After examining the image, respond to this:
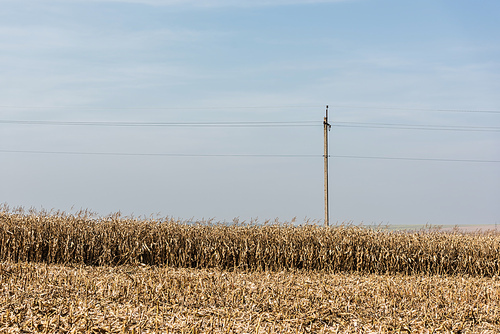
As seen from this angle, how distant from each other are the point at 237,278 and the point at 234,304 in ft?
9.17

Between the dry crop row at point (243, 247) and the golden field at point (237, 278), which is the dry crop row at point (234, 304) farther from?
the dry crop row at point (243, 247)

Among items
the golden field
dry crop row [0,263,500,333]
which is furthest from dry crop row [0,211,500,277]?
dry crop row [0,263,500,333]

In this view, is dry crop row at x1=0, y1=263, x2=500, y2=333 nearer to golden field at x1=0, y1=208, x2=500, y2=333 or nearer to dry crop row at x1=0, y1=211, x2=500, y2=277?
golden field at x1=0, y1=208, x2=500, y2=333

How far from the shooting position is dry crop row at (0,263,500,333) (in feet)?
24.0

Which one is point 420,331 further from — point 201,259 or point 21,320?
point 201,259

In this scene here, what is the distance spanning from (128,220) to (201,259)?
2.71 metres

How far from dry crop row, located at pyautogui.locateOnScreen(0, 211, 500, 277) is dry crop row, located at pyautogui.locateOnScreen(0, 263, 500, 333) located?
1900 mm

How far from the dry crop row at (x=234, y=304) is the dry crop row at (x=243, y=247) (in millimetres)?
1900

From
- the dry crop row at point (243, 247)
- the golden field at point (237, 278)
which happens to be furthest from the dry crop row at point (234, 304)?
the dry crop row at point (243, 247)

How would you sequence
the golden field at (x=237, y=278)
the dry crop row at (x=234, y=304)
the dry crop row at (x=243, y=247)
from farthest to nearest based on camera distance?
1. the dry crop row at (x=243, y=247)
2. the golden field at (x=237, y=278)
3. the dry crop row at (x=234, y=304)

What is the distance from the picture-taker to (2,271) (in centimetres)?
1193

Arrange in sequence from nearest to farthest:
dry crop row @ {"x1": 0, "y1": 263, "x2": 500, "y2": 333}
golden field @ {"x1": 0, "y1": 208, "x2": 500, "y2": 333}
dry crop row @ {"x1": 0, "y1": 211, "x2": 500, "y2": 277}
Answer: dry crop row @ {"x1": 0, "y1": 263, "x2": 500, "y2": 333} < golden field @ {"x1": 0, "y1": 208, "x2": 500, "y2": 333} < dry crop row @ {"x1": 0, "y1": 211, "x2": 500, "y2": 277}

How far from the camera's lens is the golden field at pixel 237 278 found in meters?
7.68

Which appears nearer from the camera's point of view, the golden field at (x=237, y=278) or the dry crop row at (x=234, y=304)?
the dry crop row at (x=234, y=304)
